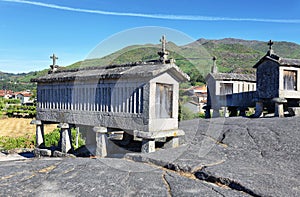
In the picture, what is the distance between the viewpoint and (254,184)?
5.20 meters

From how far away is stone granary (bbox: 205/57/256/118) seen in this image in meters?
18.8

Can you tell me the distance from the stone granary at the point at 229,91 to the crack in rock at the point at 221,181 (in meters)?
13.4

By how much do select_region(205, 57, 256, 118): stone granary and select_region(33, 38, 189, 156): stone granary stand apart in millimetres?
10413

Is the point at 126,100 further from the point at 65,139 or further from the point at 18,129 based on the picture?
the point at 18,129

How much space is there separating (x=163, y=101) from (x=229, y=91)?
1144cm

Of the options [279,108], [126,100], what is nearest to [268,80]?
[279,108]

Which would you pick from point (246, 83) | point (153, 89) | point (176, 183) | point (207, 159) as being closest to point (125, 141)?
point (153, 89)

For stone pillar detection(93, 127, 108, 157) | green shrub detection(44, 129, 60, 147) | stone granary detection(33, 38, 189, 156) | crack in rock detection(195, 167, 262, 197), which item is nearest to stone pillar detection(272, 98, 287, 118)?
stone granary detection(33, 38, 189, 156)

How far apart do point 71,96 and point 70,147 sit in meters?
2.36

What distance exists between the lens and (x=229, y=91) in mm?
18938

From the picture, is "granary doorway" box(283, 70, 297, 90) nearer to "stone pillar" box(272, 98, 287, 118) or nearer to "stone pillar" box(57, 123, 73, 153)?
"stone pillar" box(272, 98, 287, 118)

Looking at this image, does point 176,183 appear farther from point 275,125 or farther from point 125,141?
point 275,125

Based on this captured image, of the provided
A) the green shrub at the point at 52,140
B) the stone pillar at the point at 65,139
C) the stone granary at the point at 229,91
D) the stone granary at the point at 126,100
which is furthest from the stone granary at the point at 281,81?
the green shrub at the point at 52,140

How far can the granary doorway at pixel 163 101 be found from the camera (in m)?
8.40
